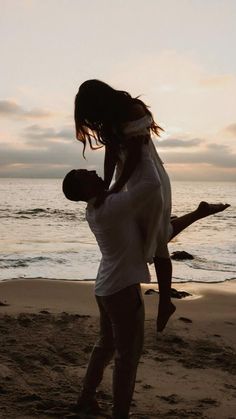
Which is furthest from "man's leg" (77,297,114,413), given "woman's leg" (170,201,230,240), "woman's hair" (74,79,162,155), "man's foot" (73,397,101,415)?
"woman's hair" (74,79,162,155)

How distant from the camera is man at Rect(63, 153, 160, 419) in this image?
271 centimetres

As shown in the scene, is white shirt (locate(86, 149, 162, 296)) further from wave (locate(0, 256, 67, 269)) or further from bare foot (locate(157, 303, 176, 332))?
wave (locate(0, 256, 67, 269))

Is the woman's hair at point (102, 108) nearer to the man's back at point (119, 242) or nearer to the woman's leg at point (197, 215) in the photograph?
the man's back at point (119, 242)

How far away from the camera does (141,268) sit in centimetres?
279

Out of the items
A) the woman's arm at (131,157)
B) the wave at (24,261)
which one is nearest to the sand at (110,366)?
the woman's arm at (131,157)

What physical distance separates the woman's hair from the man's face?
24 centimetres

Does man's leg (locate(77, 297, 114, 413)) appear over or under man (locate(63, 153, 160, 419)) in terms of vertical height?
under

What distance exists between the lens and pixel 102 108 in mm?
2723

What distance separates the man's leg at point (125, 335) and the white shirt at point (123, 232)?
0.22ft

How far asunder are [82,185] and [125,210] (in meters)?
0.31

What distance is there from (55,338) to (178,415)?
203 cm

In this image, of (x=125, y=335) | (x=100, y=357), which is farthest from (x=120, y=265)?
(x=100, y=357)

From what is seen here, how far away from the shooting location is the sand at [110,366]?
353 centimetres

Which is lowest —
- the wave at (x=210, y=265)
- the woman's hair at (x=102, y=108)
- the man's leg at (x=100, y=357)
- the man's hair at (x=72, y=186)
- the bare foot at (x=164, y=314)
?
the wave at (x=210, y=265)
